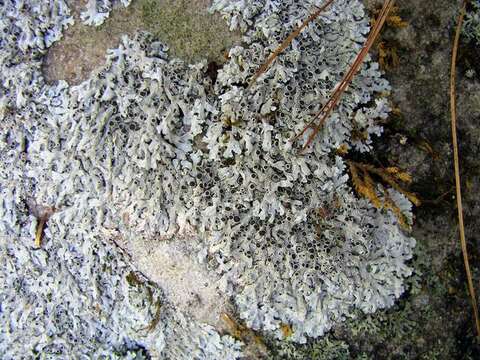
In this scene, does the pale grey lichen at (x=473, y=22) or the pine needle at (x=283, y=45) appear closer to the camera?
the pine needle at (x=283, y=45)

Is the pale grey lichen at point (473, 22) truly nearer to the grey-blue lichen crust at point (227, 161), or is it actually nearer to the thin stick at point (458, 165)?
the thin stick at point (458, 165)

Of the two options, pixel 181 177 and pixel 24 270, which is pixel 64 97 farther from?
pixel 24 270

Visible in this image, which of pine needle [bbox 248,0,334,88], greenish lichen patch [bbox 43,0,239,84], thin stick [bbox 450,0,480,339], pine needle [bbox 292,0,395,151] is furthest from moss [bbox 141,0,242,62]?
thin stick [bbox 450,0,480,339]

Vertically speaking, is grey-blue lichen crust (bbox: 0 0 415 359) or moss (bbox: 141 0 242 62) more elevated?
moss (bbox: 141 0 242 62)

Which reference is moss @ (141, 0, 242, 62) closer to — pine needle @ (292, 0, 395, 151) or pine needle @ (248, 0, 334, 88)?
pine needle @ (248, 0, 334, 88)

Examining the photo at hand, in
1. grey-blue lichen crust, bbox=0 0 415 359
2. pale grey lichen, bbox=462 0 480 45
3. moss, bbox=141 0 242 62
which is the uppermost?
pale grey lichen, bbox=462 0 480 45

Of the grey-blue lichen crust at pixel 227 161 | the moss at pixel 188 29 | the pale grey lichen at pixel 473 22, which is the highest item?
the pale grey lichen at pixel 473 22

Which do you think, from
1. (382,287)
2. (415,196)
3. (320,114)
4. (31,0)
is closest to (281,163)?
(320,114)

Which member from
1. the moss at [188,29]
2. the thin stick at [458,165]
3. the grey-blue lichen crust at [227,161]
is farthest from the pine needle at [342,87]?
the moss at [188,29]
